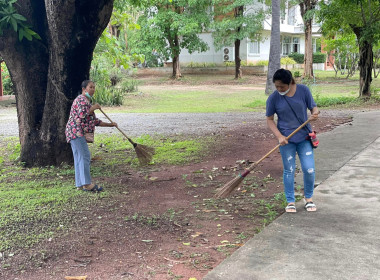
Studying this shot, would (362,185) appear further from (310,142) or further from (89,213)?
(89,213)

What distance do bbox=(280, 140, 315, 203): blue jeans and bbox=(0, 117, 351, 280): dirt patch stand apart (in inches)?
15.3

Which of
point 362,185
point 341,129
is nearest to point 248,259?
point 362,185

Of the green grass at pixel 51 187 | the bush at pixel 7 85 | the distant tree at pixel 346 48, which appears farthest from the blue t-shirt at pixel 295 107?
the distant tree at pixel 346 48

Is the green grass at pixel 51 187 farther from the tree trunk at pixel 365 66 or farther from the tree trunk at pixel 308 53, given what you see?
the tree trunk at pixel 308 53

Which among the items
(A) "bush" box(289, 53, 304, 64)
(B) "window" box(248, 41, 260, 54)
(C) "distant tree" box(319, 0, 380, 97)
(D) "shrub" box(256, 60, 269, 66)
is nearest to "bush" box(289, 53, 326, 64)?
(A) "bush" box(289, 53, 304, 64)

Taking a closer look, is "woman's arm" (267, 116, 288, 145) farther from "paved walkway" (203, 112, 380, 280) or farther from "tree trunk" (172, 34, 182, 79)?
"tree trunk" (172, 34, 182, 79)

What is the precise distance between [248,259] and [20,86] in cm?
555

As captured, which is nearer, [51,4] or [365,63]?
[51,4]

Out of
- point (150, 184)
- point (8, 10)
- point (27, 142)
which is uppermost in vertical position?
point (8, 10)

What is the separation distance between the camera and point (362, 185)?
5.90m

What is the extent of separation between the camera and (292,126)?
498 centimetres

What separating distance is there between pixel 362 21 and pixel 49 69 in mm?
12359

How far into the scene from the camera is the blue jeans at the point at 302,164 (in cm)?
499

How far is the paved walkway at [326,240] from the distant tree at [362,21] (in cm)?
1033
